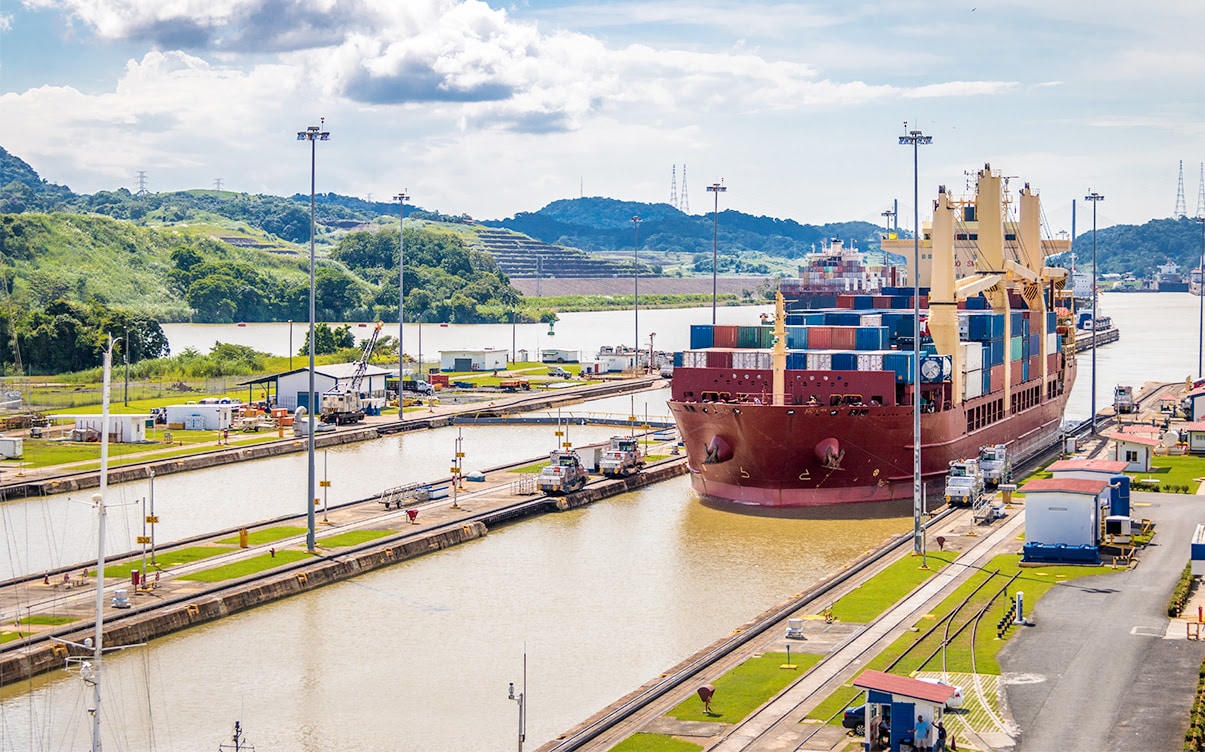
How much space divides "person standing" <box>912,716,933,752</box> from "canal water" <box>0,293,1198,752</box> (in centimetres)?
731

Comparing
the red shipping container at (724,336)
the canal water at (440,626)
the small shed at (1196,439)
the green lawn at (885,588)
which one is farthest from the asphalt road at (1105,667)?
the small shed at (1196,439)

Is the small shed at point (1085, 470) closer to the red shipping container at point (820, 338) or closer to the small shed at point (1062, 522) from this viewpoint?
the small shed at point (1062, 522)

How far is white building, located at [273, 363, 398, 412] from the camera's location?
8450cm

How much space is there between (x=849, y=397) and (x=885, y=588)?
1676 cm

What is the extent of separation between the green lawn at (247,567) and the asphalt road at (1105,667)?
20.5 metres

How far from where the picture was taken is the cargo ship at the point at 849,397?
174ft

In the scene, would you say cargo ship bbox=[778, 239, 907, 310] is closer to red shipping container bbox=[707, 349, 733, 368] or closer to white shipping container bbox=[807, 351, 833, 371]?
red shipping container bbox=[707, 349, 733, 368]

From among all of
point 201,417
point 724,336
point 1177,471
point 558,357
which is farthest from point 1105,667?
point 558,357

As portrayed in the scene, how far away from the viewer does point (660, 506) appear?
55969mm

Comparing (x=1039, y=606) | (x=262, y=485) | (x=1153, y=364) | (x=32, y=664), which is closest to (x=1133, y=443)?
(x=1039, y=606)

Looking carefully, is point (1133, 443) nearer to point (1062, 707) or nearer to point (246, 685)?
point (1062, 707)

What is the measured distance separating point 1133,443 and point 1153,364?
287 feet

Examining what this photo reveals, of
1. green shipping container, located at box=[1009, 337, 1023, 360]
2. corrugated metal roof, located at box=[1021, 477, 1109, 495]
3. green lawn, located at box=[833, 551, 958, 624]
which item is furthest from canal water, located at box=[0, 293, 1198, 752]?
green shipping container, located at box=[1009, 337, 1023, 360]

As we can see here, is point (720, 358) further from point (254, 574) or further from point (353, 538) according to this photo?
point (254, 574)
